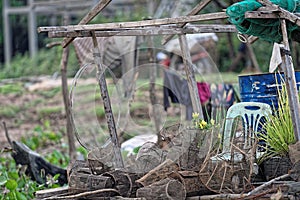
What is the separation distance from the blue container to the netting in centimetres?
72

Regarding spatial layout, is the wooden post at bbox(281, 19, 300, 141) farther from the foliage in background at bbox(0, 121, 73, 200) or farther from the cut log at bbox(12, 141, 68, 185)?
the cut log at bbox(12, 141, 68, 185)

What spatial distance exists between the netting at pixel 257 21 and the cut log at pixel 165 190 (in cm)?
106

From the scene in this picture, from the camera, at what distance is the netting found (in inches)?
147

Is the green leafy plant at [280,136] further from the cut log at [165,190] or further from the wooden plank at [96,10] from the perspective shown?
the wooden plank at [96,10]

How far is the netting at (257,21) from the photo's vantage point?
372cm

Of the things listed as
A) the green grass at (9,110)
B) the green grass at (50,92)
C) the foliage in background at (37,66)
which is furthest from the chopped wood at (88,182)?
the foliage in background at (37,66)

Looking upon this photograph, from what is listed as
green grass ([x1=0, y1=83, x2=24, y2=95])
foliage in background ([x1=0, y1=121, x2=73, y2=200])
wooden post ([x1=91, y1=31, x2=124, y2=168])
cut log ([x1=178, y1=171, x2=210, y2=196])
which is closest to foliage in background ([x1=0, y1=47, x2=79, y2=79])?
green grass ([x1=0, y1=83, x2=24, y2=95])

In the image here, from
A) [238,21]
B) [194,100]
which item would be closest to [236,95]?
[194,100]

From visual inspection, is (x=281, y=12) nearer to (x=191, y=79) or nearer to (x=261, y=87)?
(x=261, y=87)

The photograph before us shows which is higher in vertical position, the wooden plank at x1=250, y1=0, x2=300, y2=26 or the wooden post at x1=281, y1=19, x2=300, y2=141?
the wooden plank at x1=250, y1=0, x2=300, y2=26

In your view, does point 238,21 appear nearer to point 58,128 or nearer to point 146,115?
point 58,128

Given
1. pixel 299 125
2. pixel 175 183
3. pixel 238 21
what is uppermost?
pixel 238 21

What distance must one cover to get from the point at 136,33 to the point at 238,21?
965 millimetres

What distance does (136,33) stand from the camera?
4578 millimetres
